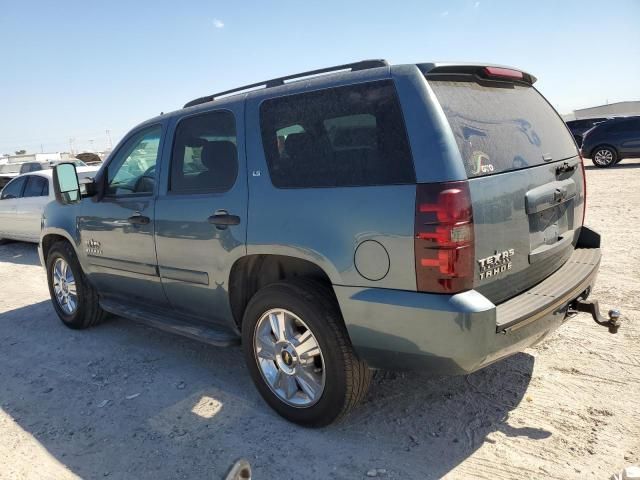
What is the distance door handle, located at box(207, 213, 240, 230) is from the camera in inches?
126

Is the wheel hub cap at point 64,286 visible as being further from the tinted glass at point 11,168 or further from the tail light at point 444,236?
the tinted glass at point 11,168

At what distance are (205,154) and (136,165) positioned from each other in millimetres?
999

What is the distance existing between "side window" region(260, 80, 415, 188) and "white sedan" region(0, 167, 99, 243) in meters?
6.97

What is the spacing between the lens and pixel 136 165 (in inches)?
167

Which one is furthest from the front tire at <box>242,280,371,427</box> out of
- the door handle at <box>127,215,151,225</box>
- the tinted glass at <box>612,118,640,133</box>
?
the tinted glass at <box>612,118,640,133</box>

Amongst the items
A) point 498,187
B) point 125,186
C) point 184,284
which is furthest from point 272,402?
point 125,186

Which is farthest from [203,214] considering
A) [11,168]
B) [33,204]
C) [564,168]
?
[11,168]

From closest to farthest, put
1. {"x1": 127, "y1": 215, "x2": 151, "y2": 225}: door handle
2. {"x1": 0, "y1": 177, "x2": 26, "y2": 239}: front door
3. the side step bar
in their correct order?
A: 1. the side step bar
2. {"x1": 127, "y1": 215, "x2": 151, "y2": 225}: door handle
3. {"x1": 0, "y1": 177, "x2": 26, "y2": 239}: front door

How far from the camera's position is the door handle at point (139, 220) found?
3.87 meters

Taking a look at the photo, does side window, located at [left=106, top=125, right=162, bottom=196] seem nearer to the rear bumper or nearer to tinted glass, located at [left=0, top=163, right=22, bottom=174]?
the rear bumper

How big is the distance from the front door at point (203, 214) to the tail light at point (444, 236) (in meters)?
1.23

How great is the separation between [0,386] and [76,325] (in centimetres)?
114

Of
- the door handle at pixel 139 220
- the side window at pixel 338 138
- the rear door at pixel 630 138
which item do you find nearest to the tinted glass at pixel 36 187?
the door handle at pixel 139 220

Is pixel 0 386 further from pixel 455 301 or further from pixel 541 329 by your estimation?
pixel 541 329
